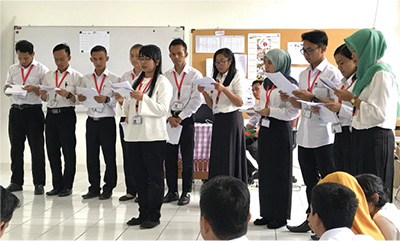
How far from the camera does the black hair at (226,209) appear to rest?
59.0 inches

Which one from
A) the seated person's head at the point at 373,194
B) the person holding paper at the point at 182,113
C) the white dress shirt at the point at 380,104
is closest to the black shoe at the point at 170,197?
the person holding paper at the point at 182,113

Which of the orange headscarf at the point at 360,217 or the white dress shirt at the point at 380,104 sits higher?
the white dress shirt at the point at 380,104

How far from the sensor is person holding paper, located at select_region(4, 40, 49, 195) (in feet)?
17.1

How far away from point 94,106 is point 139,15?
267 cm

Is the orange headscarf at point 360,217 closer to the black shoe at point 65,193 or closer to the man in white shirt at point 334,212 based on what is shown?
the man in white shirt at point 334,212

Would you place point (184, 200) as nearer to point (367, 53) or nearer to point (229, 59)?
point (229, 59)

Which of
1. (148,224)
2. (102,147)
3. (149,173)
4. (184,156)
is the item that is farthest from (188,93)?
(148,224)

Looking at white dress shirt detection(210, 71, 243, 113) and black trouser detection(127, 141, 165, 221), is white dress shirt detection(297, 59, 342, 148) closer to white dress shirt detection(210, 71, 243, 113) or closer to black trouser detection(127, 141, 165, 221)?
white dress shirt detection(210, 71, 243, 113)

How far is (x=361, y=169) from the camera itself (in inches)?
116

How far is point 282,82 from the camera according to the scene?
138 inches

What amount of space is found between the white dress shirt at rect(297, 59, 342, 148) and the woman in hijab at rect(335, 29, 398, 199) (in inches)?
23.4

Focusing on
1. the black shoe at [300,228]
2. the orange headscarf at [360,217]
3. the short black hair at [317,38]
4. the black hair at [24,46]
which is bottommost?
the black shoe at [300,228]

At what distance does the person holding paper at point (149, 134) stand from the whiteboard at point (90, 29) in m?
3.31

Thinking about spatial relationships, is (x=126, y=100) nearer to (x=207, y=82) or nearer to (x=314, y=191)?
(x=207, y=82)
